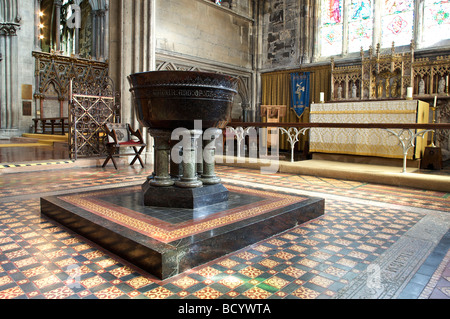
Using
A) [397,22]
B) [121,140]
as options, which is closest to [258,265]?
[121,140]

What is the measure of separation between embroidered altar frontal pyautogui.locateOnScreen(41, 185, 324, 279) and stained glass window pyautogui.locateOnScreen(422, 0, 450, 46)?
8.07m

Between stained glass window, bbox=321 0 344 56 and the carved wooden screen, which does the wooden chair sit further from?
stained glass window, bbox=321 0 344 56

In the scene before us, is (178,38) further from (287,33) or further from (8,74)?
(8,74)

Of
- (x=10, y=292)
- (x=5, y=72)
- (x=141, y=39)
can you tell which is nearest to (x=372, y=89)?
(x=141, y=39)

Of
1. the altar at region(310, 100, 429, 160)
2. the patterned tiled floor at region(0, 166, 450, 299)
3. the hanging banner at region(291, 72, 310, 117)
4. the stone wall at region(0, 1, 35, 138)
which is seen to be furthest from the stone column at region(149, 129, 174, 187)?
the stone wall at region(0, 1, 35, 138)

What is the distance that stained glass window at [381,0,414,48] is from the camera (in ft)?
30.0

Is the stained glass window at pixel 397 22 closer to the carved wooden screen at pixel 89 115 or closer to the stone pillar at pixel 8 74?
the carved wooden screen at pixel 89 115

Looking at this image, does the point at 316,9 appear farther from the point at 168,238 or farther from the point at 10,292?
the point at 10,292

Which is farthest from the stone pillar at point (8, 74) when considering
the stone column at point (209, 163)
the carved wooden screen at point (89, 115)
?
the stone column at point (209, 163)

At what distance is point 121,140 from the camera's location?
643cm

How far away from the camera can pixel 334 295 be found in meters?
1.64

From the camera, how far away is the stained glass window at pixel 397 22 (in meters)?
9.16

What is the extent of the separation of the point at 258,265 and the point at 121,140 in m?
5.01

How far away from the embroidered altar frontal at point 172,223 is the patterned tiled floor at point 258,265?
0.22 feet
